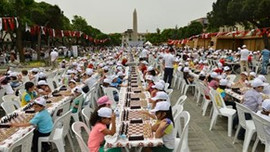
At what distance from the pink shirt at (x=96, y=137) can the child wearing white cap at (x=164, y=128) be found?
792 mm

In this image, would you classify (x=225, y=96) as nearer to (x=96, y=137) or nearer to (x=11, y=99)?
(x=96, y=137)

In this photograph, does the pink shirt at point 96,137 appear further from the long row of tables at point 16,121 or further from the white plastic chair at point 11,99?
the white plastic chair at point 11,99

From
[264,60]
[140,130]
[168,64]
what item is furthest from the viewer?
[264,60]

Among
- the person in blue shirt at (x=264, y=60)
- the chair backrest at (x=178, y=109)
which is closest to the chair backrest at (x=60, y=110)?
the chair backrest at (x=178, y=109)

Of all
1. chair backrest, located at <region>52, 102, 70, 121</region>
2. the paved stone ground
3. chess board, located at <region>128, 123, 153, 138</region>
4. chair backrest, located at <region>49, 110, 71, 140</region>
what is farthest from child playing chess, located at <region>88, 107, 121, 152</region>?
chair backrest, located at <region>52, 102, 70, 121</region>

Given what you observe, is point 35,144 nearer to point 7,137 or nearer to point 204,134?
point 7,137

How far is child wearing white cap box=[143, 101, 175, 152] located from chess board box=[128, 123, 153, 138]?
14 cm

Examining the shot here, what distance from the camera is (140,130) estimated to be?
4.31m

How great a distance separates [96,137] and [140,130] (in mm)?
719

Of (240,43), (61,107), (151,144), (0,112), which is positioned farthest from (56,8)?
(151,144)

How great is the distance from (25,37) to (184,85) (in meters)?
39.5

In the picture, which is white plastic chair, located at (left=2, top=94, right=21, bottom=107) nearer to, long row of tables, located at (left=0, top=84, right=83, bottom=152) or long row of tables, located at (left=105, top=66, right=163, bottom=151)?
long row of tables, located at (left=0, top=84, right=83, bottom=152)

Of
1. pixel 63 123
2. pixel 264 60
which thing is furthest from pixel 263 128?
pixel 264 60

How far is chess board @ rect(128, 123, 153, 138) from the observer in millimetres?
4109
